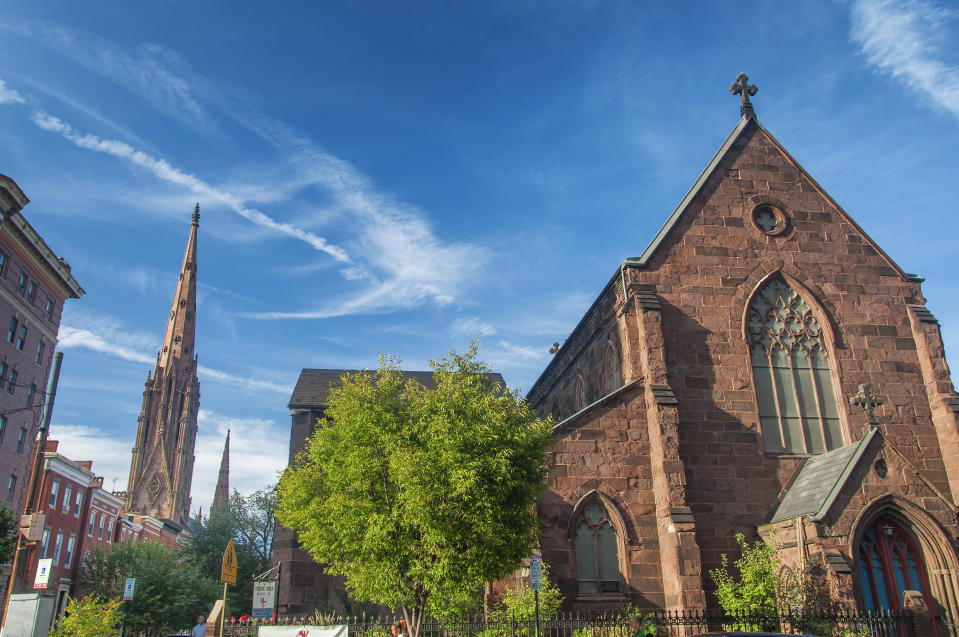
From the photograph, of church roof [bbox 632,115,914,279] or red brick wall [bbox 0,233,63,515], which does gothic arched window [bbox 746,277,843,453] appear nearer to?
church roof [bbox 632,115,914,279]

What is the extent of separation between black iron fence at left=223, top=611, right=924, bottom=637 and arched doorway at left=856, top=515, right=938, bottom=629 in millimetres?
692

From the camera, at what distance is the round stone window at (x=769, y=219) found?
22.3 metres

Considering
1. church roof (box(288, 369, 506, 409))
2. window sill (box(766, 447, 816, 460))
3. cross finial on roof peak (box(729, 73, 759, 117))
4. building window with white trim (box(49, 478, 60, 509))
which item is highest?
cross finial on roof peak (box(729, 73, 759, 117))

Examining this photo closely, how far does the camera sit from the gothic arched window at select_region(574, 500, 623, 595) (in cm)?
1797

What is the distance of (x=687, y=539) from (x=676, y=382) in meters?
4.54

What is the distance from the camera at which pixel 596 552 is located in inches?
719

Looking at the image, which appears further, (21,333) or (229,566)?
(21,333)

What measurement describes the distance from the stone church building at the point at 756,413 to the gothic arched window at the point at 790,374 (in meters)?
0.05

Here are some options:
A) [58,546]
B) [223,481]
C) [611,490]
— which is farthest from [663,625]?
[223,481]

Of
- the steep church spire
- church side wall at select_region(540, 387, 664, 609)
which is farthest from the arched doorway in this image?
the steep church spire

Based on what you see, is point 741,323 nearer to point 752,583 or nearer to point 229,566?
point 752,583

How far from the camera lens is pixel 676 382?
20.1 meters

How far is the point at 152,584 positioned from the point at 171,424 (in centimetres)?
5888

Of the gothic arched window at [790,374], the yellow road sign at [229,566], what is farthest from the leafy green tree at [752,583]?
the yellow road sign at [229,566]
